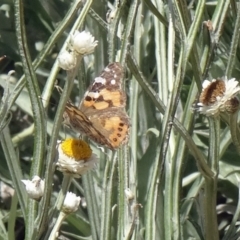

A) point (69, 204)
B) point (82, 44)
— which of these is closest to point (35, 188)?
point (69, 204)

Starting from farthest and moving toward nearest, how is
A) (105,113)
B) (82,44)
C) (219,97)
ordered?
(105,113) < (219,97) < (82,44)

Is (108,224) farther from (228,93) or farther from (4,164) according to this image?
(4,164)

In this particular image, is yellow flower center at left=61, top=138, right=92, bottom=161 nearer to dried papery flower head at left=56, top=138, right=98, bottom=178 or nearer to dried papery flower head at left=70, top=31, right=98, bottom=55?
dried papery flower head at left=56, top=138, right=98, bottom=178

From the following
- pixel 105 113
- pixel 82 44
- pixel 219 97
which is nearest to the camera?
pixel 82 44

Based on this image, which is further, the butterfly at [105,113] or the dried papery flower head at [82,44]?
the butterfly at [105,113]

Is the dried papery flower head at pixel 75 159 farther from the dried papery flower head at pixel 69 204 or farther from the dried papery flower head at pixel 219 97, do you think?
the dried papery flower head at pixel 219 97

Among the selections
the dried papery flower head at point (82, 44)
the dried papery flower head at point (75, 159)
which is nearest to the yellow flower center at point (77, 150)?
the dried papery flower head at point (75, 159)

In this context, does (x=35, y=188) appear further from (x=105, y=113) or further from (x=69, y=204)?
(x=105, y=113)
